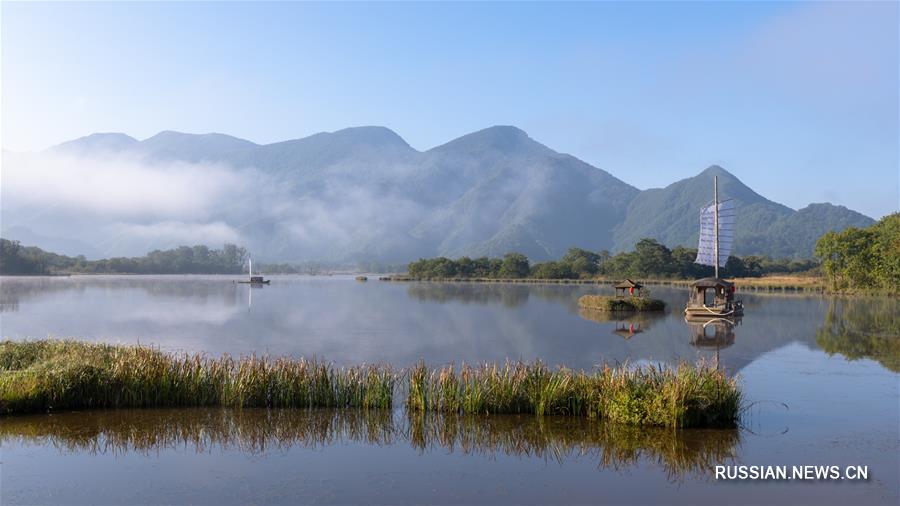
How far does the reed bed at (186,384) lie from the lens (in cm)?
1375

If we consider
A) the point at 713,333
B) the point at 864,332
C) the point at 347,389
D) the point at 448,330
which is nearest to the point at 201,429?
the point at 347,389

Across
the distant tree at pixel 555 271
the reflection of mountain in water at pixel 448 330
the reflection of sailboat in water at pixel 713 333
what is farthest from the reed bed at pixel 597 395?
the distant tree at pixel 555 271

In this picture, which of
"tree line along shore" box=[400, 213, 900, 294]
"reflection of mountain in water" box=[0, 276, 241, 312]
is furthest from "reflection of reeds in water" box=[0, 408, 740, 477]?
"tree line along shore" box=[400, 213, 900, 294]

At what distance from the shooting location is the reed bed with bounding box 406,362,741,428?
41.7ft

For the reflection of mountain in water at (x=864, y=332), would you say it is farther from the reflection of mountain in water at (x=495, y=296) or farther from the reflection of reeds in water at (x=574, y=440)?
the reflection of mountain in water at (x=495, y=296)

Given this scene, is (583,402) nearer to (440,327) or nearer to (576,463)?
(576,463)

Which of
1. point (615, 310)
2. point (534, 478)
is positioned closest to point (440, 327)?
point (615, 310)

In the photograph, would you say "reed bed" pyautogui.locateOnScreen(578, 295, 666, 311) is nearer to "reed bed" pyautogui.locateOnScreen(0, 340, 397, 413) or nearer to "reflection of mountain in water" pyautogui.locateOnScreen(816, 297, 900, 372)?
"reflection of mountain in water" pyautogui.locateOnScreen(816, 297, 900, 372)

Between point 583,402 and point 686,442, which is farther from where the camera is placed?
point 583,402

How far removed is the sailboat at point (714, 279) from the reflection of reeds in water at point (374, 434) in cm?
2674

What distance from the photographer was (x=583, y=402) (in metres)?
13.6

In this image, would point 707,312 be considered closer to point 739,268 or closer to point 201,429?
point 201,429

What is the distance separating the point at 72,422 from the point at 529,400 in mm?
8977

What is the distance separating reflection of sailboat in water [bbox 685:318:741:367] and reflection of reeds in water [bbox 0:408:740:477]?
10.6 metres
